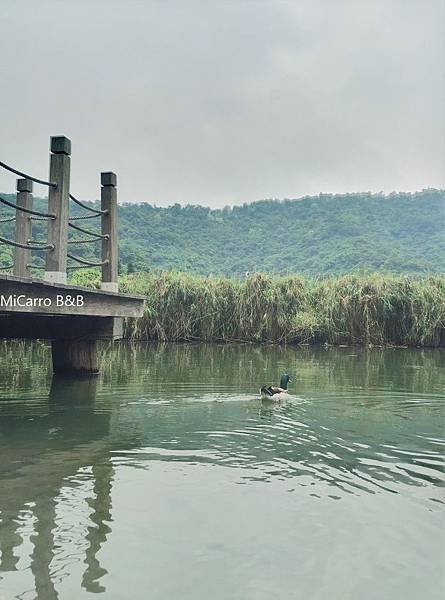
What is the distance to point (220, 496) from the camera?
4.27m

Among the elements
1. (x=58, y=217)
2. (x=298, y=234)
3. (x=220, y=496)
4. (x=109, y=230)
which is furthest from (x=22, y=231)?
(x=298, y=234)

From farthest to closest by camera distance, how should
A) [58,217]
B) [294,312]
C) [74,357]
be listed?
[294,312] → [74,357] → [58,217]

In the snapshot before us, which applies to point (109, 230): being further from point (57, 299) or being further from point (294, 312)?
point (294, 312)

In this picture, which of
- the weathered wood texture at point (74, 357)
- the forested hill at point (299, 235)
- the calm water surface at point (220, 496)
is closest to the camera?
the calm water surface at point (220, 496)

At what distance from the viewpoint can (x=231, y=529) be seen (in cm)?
367

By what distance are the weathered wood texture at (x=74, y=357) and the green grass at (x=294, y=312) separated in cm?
922

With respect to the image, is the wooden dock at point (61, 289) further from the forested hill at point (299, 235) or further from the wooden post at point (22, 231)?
the forested hill at point (299, 235)

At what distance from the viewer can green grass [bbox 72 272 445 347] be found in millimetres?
20891

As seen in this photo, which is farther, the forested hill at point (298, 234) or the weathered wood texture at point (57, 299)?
the forested hill at point (298, 234)

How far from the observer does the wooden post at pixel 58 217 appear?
25.7 ft

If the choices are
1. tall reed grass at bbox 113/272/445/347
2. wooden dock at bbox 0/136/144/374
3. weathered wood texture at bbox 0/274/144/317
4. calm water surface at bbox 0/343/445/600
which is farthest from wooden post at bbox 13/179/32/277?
tall reed grass at bbox 113/272/445/347

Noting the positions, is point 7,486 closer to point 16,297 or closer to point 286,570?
point 286,570

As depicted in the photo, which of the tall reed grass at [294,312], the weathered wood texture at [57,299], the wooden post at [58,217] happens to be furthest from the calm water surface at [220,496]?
the tall reed grass at [294,312]

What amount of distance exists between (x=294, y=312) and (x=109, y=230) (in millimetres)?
12735
